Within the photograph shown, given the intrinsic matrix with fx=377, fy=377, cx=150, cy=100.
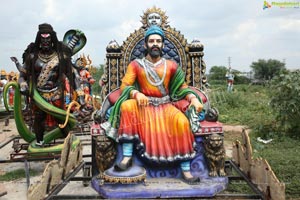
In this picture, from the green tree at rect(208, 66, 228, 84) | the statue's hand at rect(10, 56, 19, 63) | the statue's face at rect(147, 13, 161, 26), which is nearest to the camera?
the statue's face at rect(147, 13, 161, 26)

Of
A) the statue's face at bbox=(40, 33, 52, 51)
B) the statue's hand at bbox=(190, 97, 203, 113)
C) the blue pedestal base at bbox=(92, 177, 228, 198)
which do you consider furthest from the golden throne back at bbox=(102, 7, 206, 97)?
the blue pedestal base at bbox=(92, 177, 228, 198)

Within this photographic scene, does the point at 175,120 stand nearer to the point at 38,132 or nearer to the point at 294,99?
the point at 38,132

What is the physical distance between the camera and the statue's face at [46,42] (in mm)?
5441

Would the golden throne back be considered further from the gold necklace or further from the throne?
the gold necklace

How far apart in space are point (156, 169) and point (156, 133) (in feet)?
1.26

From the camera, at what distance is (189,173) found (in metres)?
3.69

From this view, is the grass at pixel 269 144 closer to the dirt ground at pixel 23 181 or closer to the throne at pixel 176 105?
the dirt ground at pixel 23 181

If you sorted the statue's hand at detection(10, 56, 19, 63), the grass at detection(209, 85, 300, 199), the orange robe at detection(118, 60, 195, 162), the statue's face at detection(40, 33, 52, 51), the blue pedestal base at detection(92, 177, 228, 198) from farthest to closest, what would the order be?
the statue's hand at detection(10, 56, 19, 63) < the statue's face at detection(40, 33, 52, 51) < the grass at detection(209, 85, 300, 199) < the orange robe at detection(118, 60, 195, 162) < the blue pedestal base at detection(92, 177, 228, 198)

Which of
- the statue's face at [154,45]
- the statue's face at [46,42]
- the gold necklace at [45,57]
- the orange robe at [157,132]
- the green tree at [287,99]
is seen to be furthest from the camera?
the green tree at [287,99]

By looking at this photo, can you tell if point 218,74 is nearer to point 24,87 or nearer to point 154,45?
point 24,87

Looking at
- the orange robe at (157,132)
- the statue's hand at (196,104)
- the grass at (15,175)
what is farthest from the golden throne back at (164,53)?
the grass at (15,175)

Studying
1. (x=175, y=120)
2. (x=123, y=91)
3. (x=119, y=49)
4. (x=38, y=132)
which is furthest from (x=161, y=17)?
(x=38, y=132)

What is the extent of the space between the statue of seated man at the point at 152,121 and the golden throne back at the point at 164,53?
0.69m

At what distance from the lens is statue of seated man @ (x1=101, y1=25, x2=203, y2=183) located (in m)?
3.67
